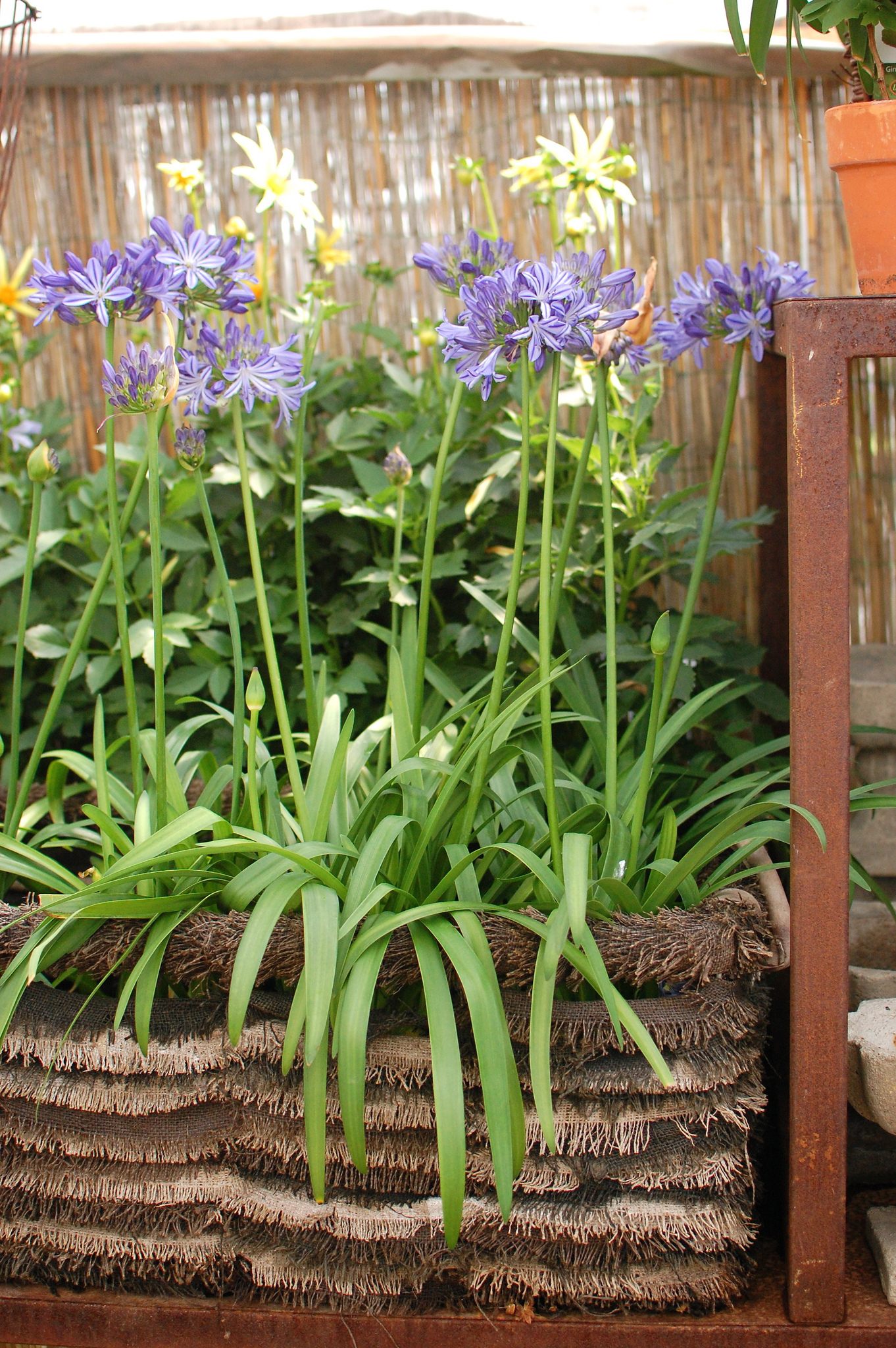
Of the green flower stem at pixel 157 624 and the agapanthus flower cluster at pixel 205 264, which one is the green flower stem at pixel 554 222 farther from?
the green flower stem at pixel 157 624

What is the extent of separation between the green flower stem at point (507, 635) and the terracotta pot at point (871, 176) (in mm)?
365

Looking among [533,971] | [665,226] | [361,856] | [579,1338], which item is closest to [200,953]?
[361,856]

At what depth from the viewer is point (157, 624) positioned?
3.32ft

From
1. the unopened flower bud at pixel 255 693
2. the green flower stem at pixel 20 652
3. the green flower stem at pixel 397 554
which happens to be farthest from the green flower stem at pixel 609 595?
the green flower stem at pixel 20 652

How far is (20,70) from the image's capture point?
1.41 meters

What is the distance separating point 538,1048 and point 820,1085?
11.1 inches

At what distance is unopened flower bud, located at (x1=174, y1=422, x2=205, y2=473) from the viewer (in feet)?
3.32

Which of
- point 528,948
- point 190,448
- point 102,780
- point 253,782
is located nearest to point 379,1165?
point 528,948

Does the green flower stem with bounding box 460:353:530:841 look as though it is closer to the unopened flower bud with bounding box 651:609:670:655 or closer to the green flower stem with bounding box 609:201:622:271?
the unopened flower bud with bounding box 651:609:670:655

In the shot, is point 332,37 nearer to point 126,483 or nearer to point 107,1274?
point 126,483

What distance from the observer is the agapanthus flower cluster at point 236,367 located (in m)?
1.04

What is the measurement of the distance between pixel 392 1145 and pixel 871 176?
3.35 feet

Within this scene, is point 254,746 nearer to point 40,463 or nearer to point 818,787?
point 40,463

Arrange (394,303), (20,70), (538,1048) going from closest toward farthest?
(538,1048) → (20,70) → (394,303)
